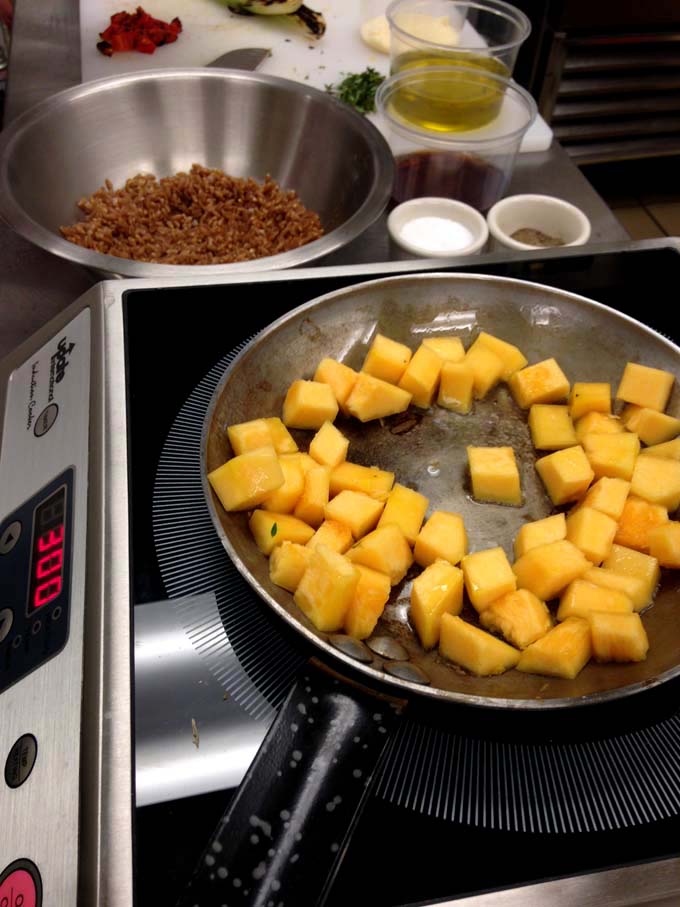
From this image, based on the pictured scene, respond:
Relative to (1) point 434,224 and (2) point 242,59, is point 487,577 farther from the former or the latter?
(2) point 242,59

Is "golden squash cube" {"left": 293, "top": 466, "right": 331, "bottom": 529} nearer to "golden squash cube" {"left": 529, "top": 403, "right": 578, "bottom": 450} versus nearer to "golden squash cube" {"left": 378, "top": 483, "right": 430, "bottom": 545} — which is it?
"golden squash cube" {"left": 378, "top": 483, "right": 430, "bottom": 545}

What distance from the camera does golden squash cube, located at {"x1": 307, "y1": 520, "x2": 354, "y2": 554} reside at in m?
0.83

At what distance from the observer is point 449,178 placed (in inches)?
57.1

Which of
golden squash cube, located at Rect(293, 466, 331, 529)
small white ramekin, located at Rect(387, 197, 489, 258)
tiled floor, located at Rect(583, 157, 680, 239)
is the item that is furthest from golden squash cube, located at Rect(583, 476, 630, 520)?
tiled floor, located at Rect(583, 157, 680, 239)

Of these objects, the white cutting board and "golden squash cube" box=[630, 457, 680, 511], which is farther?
the white cutting board

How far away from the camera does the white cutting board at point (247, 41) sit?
1.82 m

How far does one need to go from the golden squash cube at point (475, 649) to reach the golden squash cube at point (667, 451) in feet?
1.18

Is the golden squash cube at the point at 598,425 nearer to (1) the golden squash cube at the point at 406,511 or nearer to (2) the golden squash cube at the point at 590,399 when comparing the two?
(2) the golden squash cube at the point at 590,399

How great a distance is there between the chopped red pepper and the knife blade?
0.16 metres

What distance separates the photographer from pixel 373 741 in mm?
645

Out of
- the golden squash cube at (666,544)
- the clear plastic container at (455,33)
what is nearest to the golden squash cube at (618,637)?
the golden squash cube at (666,544)

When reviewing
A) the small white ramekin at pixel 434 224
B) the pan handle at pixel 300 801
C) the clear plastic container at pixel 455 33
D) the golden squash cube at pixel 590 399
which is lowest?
the pan handle at pixel 300 801

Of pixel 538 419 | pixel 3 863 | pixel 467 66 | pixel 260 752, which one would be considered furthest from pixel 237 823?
pixel 467 66

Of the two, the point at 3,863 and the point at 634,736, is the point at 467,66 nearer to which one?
the point at 634,736
